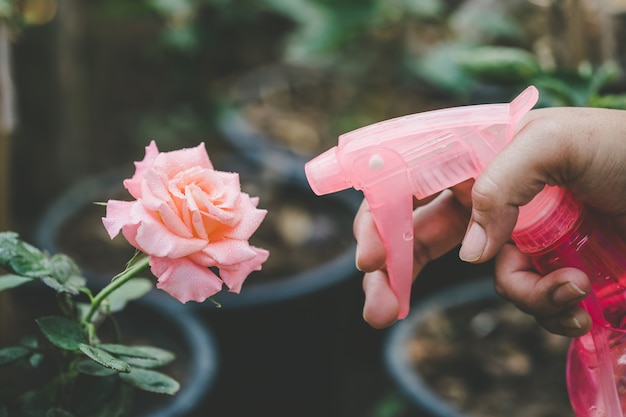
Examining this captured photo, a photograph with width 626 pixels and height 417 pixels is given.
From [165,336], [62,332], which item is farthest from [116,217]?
[165,336]

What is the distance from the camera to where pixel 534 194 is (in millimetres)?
725

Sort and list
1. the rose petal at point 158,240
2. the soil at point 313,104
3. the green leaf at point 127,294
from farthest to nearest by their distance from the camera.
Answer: the soil at point 313,104
the green leaf at point 127,294
the rose petal at point 158,240

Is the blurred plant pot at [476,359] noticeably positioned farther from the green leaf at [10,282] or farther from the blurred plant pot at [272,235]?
A: the green leaf at [10,282]

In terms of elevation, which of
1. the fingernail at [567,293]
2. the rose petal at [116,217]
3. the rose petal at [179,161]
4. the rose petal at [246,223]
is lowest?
the fingernail at [567,293]

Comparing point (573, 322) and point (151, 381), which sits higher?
point (151, 381)

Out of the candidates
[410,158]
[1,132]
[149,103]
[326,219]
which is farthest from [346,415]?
[149,103]

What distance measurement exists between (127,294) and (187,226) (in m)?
0.25

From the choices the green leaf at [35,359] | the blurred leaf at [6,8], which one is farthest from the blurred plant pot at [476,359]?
the blurred leaf at [6,8]

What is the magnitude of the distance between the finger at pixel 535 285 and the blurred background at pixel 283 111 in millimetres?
624

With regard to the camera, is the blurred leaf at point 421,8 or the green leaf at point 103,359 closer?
the green leaf at point 103,359

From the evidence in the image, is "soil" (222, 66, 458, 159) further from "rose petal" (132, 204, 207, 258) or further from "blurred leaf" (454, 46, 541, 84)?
"rose petal" (132, 204, 207, 258)

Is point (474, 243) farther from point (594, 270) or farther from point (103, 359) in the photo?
point (103, 359)

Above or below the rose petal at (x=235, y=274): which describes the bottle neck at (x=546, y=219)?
below

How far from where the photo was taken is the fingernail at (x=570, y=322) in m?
0.79
